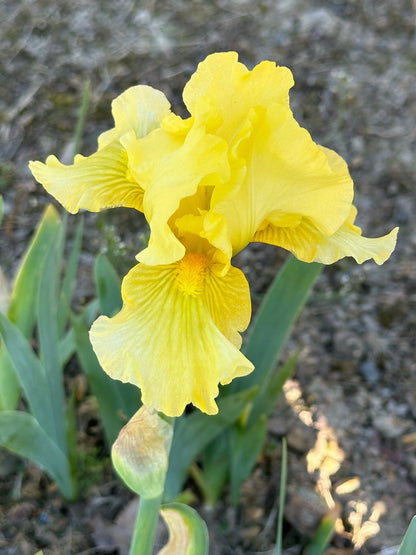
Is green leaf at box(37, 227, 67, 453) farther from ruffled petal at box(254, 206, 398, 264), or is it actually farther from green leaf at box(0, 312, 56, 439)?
ruffled petal at box(254, 206, 398, 264)

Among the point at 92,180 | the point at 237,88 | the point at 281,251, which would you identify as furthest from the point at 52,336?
the point at 281,251

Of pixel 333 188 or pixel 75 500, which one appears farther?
pixel 75 500

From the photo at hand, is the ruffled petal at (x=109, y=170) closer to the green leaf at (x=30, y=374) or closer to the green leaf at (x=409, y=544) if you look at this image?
the green leaf at (x=30, y=374)

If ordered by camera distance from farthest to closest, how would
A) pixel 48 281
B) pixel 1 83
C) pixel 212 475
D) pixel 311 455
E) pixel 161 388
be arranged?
pixel 1 83
pixel 311 455
pixel 212 475
pixel 48 281
pixel 161 388

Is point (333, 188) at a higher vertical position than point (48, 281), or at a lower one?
higher

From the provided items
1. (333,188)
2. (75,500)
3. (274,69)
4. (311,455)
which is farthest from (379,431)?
(274,69)

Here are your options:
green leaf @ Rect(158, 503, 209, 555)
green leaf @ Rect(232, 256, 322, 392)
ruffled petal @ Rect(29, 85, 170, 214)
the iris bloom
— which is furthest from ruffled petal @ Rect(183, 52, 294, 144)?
green leaf @ Rect(158, 503, 209, 555)

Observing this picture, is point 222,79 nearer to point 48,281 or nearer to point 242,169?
point 242,169
